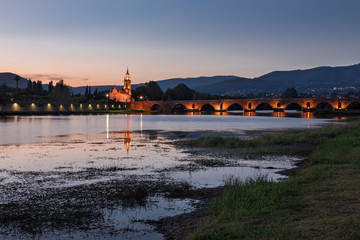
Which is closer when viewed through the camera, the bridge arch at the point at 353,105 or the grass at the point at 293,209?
the grass at the point at 293,209

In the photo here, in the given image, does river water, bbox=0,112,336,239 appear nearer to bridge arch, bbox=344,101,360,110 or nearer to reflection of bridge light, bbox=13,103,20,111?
reflection of bridge light, bbox=13,103,20,111

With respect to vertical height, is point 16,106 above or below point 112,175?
above

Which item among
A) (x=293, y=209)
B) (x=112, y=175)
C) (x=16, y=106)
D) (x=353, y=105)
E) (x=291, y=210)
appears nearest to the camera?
(x=291, y=210)

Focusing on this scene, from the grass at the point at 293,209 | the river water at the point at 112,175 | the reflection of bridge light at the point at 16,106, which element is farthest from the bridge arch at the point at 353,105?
the grass at the point at 293,209

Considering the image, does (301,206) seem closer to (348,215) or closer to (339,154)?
(348,215)

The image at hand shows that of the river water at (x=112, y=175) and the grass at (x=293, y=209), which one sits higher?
the grass at (x=293, y=209)

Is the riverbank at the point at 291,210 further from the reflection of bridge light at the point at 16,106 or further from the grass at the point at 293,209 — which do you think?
the reflection of bridge light at the point at 16,106

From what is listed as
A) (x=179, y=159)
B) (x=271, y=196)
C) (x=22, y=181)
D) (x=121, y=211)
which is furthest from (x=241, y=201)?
(x=179, y=159)

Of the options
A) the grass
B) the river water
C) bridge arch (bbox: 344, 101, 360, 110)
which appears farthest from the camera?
bridge arch (bbox: 344, 101, 360, 110)

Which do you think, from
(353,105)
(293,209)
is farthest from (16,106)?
(353,105)

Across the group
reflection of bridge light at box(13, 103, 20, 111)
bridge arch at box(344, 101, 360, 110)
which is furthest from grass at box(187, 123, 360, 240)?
A: bridge arch at box(344, 101, 360, 110)

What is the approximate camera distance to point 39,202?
1214cm

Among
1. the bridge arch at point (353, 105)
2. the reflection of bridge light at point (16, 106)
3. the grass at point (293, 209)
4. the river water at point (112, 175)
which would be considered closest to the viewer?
the grass at point (293, 209)

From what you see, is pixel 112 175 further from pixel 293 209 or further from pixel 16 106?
pixel 16 106
